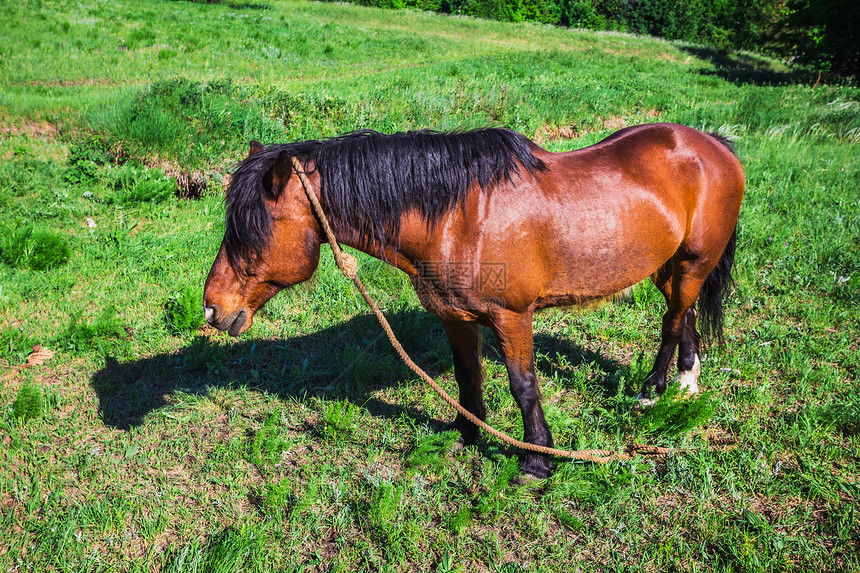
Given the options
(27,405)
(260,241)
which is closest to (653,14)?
(260,241)

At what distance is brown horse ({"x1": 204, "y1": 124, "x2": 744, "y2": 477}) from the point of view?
2.58m

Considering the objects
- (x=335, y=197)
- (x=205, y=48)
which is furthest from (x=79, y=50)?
(x=335, y=197)

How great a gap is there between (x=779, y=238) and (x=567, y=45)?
27877 millimetres

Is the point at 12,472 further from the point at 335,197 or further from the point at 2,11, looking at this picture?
the point at 2,11

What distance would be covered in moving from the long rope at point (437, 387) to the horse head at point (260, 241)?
9cm

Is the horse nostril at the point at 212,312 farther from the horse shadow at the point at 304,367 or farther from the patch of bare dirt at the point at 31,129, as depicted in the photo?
the patch of bare dirt at the point at 31,129

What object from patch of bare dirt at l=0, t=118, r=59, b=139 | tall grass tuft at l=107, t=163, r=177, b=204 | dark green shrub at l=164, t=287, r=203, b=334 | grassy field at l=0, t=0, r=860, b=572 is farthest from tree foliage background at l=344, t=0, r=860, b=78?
dark green shrub at l=164, t=287, r=203, b=334

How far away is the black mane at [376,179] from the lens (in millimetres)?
2514

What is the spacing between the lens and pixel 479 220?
2680 mm

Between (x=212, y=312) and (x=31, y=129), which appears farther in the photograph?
(x=31, y=129)

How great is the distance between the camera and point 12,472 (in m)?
3.12

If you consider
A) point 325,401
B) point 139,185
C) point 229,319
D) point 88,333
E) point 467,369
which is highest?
point 229,319

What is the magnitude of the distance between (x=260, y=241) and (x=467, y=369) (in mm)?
1629

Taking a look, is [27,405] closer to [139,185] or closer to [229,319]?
[229,319]
